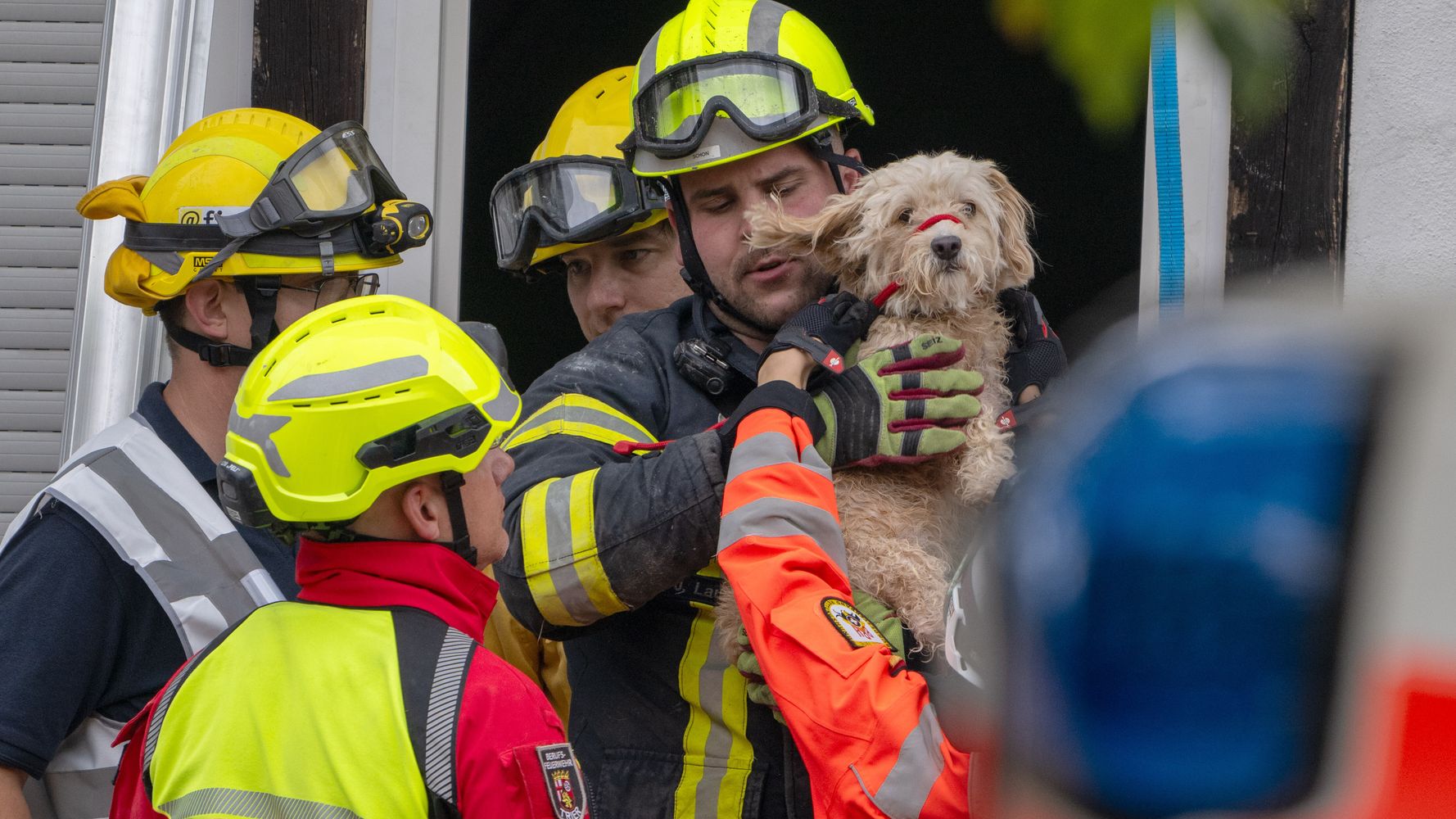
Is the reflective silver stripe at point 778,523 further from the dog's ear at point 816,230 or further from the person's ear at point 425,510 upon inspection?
the dog's ear at point 816,230

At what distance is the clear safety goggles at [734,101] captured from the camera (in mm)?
2445

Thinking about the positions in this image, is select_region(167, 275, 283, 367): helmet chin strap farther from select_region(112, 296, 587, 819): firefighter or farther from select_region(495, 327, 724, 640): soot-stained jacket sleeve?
select_region(112, 296, 587, 819): firefighter

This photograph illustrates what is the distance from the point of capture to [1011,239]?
96.3 inches

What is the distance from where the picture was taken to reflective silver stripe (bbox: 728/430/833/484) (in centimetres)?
180

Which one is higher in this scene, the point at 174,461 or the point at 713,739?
the point at 174,461

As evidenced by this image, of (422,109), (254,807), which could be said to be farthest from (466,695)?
(422,109)

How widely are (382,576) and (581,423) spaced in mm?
606

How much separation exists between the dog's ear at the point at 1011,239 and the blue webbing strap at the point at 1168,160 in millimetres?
1029

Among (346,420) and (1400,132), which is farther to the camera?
(1400,132)

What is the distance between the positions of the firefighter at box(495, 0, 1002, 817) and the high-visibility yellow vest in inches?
17.4

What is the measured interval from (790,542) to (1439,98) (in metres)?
1.91

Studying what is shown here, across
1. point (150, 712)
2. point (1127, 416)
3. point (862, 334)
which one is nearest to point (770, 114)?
point (862, 334)

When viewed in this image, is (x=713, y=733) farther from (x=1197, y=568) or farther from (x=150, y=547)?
(x=1197, y=568)

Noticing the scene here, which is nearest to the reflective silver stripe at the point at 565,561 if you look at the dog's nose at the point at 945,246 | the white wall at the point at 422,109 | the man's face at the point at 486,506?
the man's face at the point at 486,506
